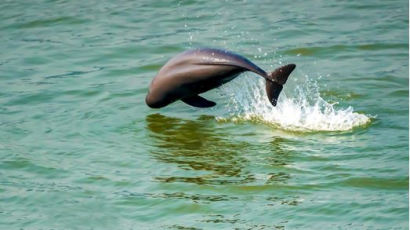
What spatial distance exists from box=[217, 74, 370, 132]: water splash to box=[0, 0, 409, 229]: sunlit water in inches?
0.9

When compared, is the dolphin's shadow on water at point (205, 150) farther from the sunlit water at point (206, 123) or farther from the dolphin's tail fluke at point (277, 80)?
the dolphin's tail fluke at point (277, 80)

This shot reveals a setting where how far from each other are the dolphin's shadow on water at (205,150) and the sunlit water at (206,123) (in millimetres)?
21

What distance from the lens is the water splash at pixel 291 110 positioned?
10.6 metres

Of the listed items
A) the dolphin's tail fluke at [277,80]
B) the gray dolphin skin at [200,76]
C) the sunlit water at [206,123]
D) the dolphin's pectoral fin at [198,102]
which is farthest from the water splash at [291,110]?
the dolphin's tail fluke at [277,80]

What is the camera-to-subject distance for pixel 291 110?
1100 centimetres

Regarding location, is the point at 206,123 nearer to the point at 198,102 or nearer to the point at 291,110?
the point at 198,102

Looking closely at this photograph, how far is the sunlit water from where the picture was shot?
8.45 metres

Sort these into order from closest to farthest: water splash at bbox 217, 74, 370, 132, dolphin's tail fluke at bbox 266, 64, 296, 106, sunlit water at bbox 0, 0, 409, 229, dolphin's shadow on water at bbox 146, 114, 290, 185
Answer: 1. sunlit water at bbox 0, 0, 409, 229
2. dolphin's shadow on water at bbox 146, 114, 290, 185
3. dolphin's tail fluke at bbox 266, 64, 296, 106
4. water splash at bbox 217, 74, 370, 132

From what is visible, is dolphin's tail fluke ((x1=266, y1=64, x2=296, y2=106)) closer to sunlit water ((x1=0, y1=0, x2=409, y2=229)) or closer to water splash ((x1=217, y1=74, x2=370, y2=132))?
sunlit water ((x1=0, y1=0, x2=409, y2=229))

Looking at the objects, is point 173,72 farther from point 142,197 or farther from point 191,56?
point 142,197

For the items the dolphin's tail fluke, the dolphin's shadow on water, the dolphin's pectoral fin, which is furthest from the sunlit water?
the dolphin's tail fluke

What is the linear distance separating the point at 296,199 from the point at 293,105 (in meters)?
2.83

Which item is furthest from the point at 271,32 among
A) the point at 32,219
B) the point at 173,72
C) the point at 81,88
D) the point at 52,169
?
the point at 32,219

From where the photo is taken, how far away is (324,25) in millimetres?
15094
